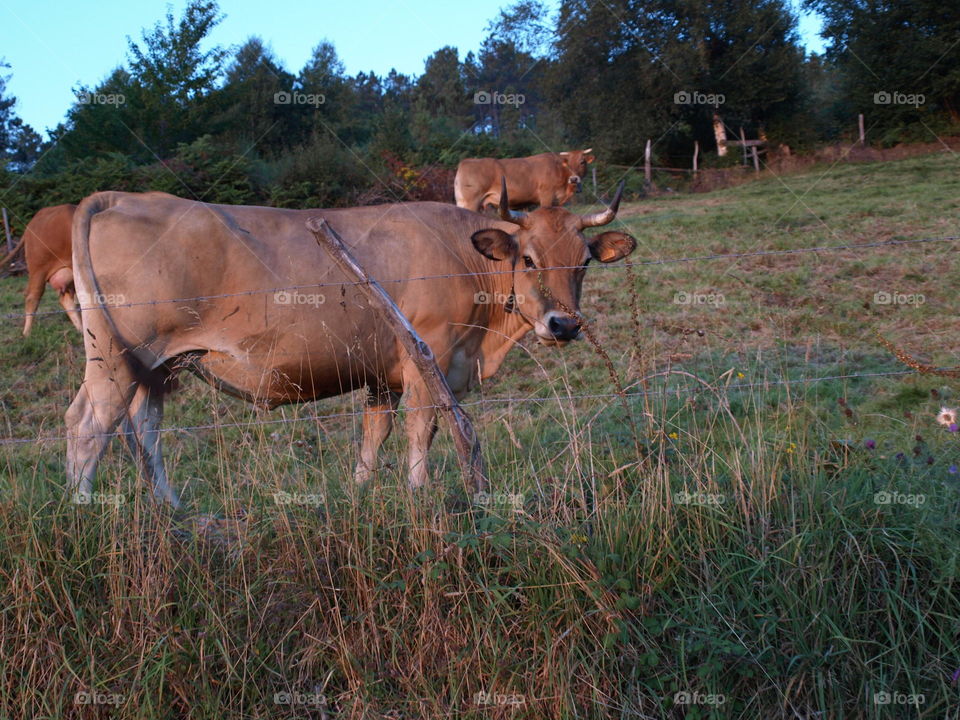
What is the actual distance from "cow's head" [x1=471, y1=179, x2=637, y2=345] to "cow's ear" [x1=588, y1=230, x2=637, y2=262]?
21mm

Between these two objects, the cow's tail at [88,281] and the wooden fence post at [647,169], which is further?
the wooden fence post at [647,169]

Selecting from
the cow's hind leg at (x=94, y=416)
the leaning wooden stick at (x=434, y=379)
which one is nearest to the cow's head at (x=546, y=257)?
the leaning wooden stick at (x=434, y=379)

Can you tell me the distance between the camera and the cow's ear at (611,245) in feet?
22.8

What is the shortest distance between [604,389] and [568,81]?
88.3 ft

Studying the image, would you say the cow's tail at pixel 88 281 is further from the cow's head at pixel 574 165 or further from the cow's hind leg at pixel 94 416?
the cow's head at pixel 574 165

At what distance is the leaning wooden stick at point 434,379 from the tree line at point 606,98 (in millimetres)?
19245

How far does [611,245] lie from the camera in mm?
7031

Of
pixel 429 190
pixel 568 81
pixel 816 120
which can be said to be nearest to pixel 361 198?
pixel 429 190

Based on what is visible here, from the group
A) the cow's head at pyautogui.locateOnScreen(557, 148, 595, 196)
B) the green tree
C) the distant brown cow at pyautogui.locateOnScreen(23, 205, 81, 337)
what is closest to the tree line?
the green tree

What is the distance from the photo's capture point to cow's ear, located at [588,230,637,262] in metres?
6.94

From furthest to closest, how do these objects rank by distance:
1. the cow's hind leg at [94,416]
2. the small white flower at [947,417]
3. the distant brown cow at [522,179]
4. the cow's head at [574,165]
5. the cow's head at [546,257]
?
1. the cow's head at [574,165]
2. the distant brown cow at [522,179]
3. the cow's head at [546,257]
4. the cow's hind leg at [94,416]
5. the small white flower at [947,417]

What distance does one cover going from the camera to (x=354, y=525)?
3713mm

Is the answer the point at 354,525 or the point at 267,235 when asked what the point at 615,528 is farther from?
the point at 267,235

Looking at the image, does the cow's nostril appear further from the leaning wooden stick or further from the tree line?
the tree line
